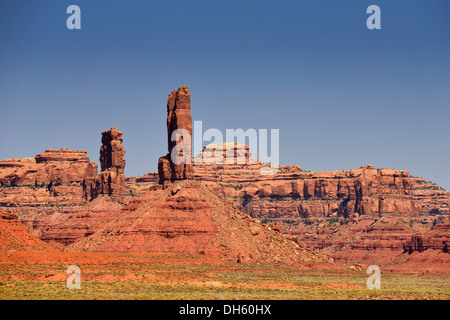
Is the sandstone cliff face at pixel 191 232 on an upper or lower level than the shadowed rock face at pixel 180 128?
lower

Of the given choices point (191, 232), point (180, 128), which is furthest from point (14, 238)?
point (180, 128)

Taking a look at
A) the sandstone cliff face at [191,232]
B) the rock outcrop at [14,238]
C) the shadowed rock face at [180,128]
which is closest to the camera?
the rock outcrop at [14,238]

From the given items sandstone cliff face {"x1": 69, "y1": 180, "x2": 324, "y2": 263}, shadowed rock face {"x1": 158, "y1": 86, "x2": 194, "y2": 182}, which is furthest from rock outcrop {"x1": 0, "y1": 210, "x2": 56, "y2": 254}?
shadowed rock face {"x1": 158, "y1": 86, "x2": 194, "y2": 182}

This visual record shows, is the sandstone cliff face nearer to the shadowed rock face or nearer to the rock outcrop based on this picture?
the shadowed rock face

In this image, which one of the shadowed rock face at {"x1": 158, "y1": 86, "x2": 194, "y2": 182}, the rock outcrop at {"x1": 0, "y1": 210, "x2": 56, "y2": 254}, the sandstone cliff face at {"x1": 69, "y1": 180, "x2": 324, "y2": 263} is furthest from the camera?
the shadowed rock face at {"x1": 158, "y1": 86, "x2": 194, "y2": 182}

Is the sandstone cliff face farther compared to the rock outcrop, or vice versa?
the sandstone cliff face

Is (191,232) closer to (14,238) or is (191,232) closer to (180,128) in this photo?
(180,128)

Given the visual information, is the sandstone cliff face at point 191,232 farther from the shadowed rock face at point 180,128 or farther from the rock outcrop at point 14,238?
the rock outcrop at point 14,238

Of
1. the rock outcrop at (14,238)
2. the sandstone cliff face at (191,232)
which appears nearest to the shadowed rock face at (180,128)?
the sandstone cliff face at (191,232)

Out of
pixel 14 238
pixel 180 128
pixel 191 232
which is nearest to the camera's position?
pixel 14 238

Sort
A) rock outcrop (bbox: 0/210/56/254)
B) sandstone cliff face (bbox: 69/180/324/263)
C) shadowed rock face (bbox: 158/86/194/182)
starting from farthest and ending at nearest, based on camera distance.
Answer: shadowed rock face (bbox: 158/86/194/182) < sandstone cliff face (bbox: 69/180/324/263) < rock outcrop (bbox: 0/210/56/254)

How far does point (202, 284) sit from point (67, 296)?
2300 centimetres

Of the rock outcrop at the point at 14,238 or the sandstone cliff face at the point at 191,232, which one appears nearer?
the rock outcrop at the point at 14,238
